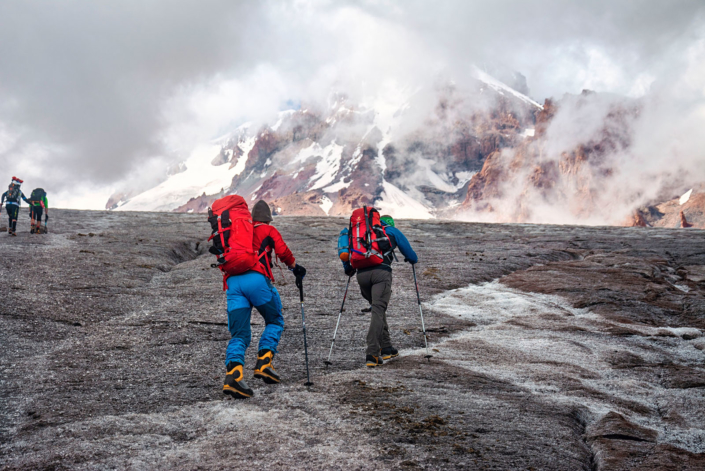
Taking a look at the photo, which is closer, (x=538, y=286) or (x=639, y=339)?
(x=639, y=339)

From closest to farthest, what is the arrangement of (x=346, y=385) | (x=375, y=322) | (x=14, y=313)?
(x=346, y=385) < (x=375, y=322) < (x=14, y=313)

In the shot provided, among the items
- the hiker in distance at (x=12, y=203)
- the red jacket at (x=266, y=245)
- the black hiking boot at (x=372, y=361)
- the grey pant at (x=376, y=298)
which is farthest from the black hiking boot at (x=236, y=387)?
the hiker in distance at (x=12, y=203)

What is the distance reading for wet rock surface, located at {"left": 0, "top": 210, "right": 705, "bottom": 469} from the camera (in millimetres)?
5699

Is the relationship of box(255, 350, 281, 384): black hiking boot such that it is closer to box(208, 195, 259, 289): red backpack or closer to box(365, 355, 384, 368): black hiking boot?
box(208, 195, 259, 289): red backpack

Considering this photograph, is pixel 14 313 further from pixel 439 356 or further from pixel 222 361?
pixel 439 356

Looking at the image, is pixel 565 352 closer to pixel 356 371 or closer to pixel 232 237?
pixel 356 371

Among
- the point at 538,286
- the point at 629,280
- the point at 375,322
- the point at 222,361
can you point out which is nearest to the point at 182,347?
the point at 222,361

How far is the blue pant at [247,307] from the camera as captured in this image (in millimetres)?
8008

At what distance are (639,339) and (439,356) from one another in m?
6.05

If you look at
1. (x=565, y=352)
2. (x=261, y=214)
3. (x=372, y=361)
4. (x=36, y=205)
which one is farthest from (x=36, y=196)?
(x=565, y=352)

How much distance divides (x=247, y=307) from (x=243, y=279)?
0.45m

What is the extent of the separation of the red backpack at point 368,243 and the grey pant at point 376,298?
0.21 m

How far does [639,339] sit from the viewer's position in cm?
1316

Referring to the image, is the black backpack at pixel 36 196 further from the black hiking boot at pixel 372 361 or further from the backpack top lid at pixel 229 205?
the black hiking boot at pixel 372 361
